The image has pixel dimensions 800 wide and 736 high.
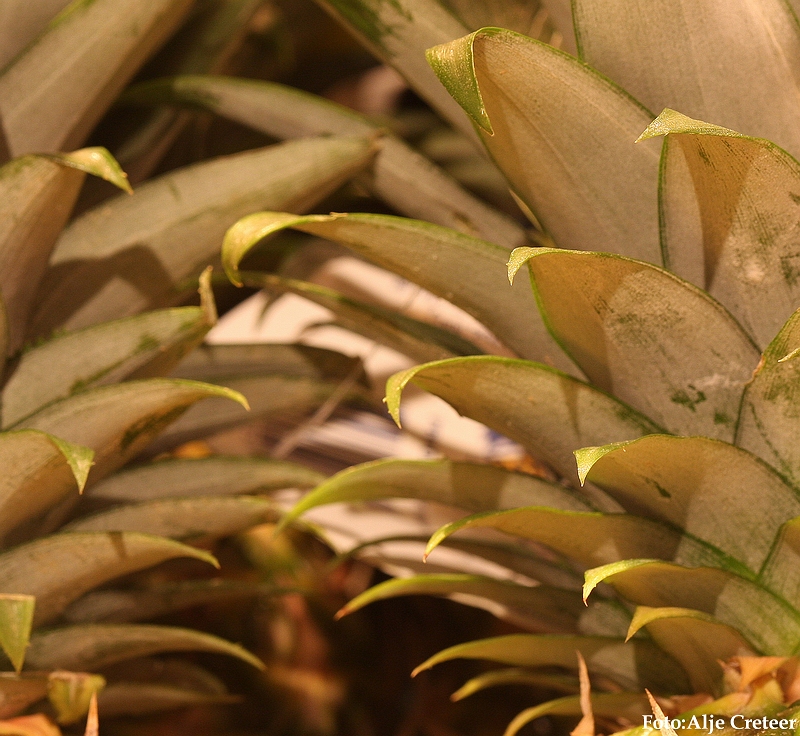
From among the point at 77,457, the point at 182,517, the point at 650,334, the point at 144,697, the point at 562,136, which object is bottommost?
the point at 144,697

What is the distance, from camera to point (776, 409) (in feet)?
1.47

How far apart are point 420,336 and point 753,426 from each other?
0.26 metres

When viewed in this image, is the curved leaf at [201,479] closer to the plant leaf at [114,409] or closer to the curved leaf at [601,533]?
the plant leaf at [114,409]

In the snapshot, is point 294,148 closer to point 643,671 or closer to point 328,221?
point 328,221

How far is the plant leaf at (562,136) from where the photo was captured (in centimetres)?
43

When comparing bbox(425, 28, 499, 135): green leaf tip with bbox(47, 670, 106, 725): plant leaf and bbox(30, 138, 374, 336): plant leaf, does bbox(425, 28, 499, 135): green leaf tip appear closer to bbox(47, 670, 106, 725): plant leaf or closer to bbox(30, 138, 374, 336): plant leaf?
bbox(30, 138, 374, 336): plant leaf

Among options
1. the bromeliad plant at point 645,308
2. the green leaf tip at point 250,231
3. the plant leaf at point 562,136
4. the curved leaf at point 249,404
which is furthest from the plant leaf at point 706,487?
the curved leaf at point 249,404

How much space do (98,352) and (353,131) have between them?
0.98 feet

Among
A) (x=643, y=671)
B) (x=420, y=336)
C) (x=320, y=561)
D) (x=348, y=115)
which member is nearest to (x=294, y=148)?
(x=348, y=115)

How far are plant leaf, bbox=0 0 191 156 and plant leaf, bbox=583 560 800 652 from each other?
525 millimetres

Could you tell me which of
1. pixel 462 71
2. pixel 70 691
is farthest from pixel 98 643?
pixel 462 71

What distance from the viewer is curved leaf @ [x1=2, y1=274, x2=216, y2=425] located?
1.94ft

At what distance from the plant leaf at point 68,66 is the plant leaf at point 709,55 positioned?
34 cm

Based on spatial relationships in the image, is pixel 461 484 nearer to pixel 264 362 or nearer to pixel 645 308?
pixel 645 308
